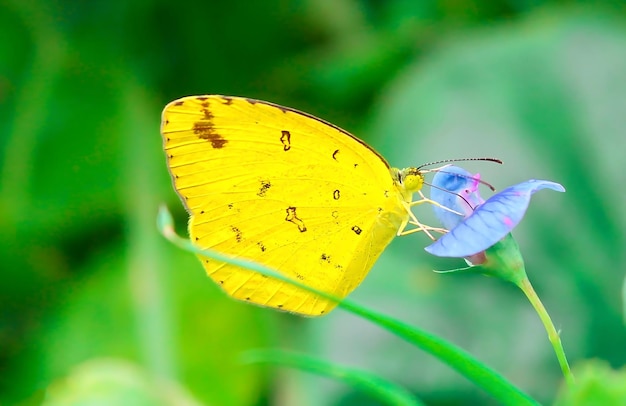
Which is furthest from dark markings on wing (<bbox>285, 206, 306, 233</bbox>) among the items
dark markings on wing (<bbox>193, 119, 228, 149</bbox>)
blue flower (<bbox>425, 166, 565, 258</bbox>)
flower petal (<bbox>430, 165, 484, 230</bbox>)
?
blue flower (<bbox>425, 166, 565, 258</bbox>)

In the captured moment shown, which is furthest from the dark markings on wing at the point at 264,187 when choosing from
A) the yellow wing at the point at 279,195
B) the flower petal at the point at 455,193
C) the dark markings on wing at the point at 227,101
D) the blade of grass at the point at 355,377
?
the blade of grass at the point at 355,377

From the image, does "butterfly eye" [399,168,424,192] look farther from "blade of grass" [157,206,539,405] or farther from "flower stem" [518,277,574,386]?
"blade of grass" [157,206,539,405]

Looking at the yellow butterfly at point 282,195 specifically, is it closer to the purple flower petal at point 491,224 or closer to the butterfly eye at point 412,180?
the butterfly eye at point 412,180

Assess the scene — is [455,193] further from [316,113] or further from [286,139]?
[316,113]

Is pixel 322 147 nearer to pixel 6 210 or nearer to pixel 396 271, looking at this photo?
pixel 396 271

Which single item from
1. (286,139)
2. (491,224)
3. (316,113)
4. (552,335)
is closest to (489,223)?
(491,224)

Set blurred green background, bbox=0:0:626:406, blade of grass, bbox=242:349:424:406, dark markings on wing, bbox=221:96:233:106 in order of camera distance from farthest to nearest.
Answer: blurred green background, bbox=0:0:626:406 → dark markings on wing, bbox=221:96:233:106 → blade of grass, bbox=242:349:424:406

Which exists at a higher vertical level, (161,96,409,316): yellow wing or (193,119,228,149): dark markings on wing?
(193,119,228,149): dark markings on wing
